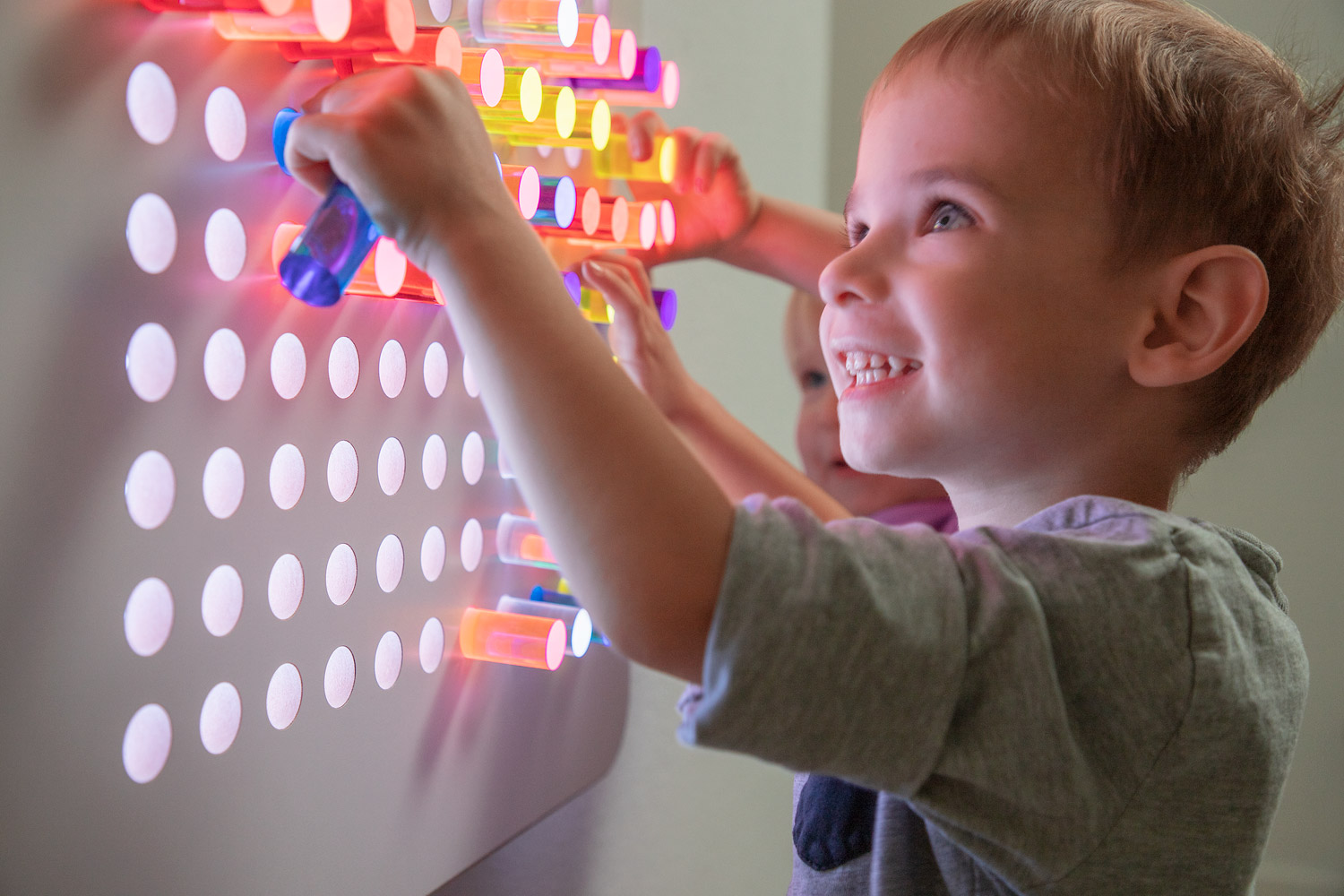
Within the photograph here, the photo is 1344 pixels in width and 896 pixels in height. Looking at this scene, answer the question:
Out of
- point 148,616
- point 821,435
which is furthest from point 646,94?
point 821,435

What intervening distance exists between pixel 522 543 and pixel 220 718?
0.19 metres

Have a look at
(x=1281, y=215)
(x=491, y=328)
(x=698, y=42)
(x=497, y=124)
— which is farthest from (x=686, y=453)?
(x=698, y=42)

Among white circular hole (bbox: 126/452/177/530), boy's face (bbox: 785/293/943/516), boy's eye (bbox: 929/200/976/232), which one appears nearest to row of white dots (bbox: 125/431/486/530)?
white circular hole (bbox: 126/452/177/530)

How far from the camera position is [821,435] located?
0.97 metres

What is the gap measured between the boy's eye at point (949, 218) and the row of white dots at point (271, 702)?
0.26 meters

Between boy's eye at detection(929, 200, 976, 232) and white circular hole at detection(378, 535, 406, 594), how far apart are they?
9.9 inches

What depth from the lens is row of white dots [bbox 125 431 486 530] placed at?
0.28 metres

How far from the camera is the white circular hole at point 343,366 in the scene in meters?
0.35

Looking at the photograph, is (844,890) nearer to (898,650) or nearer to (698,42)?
(898,650)

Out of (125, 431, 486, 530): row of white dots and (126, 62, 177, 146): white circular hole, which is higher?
(126, 62, 177, 146): white circular hole

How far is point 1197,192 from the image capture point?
45 centimetres

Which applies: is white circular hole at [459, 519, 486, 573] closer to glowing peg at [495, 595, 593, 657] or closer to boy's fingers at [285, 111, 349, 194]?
glowing peg at [495, 595, 593, 657]

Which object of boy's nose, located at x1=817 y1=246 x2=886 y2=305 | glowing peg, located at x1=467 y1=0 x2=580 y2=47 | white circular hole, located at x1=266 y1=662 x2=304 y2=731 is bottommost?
white circular hole, located at x1=266 y1=662 x2=304 y2=731

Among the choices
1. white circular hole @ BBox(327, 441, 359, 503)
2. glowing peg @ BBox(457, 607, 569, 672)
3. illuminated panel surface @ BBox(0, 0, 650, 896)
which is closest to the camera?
illuminated panel surface @ BBox(0, 0, 650, 896)
